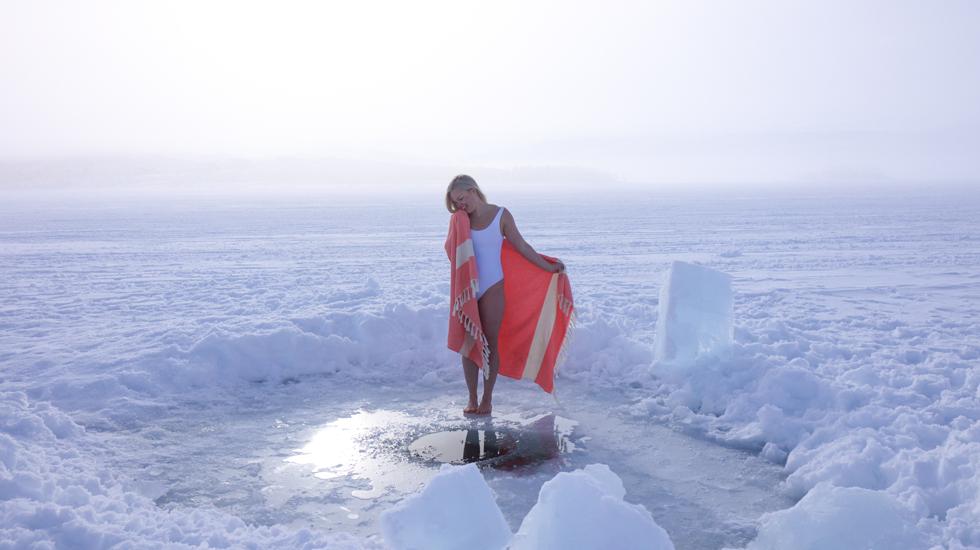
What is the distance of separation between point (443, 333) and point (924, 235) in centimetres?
1687

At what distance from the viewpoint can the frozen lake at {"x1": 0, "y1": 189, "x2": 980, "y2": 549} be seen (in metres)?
3.69

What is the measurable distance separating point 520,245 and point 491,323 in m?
0.61

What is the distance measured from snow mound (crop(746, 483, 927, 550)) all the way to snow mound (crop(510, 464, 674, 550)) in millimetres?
790

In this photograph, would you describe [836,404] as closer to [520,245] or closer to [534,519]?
[520,245]

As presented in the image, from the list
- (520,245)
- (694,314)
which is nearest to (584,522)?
(520,245)

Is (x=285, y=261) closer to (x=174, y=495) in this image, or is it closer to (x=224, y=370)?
(x=224, y=370)

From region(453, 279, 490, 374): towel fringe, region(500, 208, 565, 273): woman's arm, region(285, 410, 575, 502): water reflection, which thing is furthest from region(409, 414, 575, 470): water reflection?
region(500, 208, 565, 273): woman's arm

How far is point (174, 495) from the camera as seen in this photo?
3.94m

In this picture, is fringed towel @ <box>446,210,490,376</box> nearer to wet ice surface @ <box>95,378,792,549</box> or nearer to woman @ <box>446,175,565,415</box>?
woman @ <box>446,175,565,415</box>

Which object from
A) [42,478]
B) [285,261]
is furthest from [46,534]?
[285,261]

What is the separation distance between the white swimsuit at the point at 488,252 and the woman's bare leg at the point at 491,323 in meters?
0.05

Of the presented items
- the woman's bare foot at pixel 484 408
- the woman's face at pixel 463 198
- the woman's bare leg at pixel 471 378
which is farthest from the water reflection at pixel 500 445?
the woman's face at pixel 463 198

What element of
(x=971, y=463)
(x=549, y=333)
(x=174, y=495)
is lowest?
(x=174, y=495)

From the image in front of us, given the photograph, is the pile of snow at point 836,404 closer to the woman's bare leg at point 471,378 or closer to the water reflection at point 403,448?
the water reflection at point 403,448
